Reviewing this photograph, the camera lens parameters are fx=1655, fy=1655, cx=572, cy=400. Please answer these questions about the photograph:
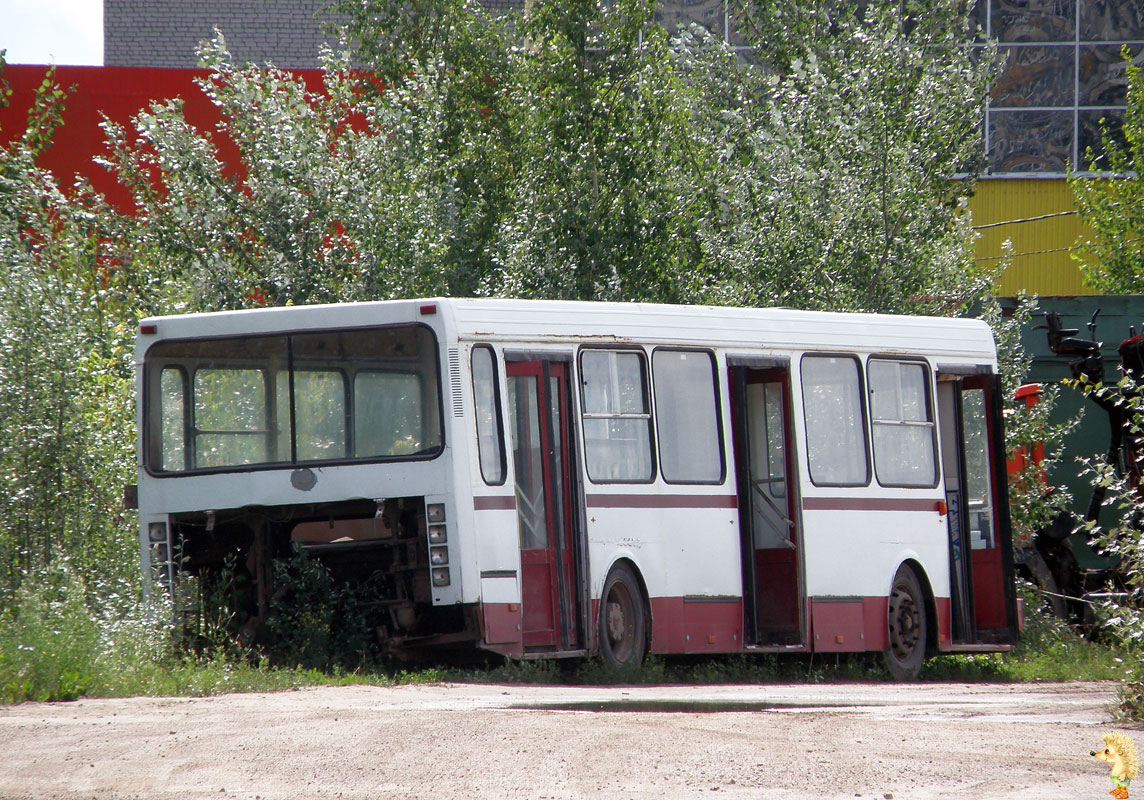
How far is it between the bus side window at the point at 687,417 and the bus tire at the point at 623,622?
0.90 meters

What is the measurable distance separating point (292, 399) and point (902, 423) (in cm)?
587

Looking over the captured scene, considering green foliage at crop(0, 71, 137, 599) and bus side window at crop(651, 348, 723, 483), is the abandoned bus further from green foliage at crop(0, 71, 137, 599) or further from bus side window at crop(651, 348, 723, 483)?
green foliage at crop(0, 71, 137, 599)

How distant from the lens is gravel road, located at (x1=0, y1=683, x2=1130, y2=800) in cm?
682

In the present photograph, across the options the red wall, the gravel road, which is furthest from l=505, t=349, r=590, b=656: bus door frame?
the red wall

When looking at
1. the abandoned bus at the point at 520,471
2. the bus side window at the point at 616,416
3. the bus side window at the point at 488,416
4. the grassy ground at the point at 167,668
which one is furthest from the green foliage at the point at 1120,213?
the bus side window at the point at 488,416

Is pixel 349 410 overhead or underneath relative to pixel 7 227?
underneath

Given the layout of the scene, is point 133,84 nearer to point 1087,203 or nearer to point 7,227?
point 7,227

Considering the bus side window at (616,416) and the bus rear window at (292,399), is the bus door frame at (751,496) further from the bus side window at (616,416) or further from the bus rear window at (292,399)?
the bus rear window at (292,399)

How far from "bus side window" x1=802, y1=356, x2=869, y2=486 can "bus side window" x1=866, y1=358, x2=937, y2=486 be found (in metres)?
0.21

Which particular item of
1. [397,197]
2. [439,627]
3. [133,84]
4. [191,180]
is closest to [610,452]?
[439,627]

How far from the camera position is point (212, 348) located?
12.1 m

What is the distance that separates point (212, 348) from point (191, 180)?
9743 mm

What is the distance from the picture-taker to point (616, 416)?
12.5 m

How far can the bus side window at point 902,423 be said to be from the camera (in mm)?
14688
